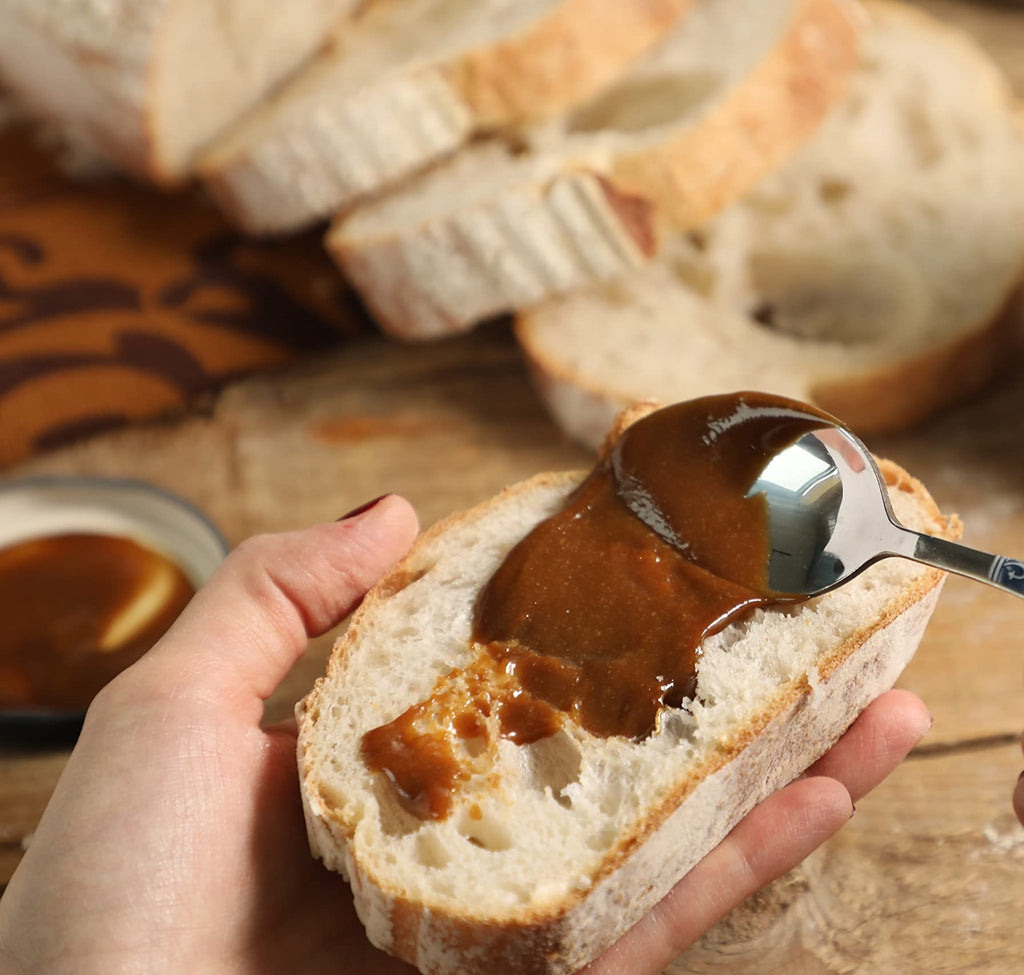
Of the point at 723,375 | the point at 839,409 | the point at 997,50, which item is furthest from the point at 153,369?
the point at 997,50

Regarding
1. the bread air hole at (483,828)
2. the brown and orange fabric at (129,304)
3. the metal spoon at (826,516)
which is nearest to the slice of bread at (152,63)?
the brown and orange fabric at (129,304)

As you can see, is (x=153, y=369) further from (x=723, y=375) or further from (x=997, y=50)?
(x=997, y=50)

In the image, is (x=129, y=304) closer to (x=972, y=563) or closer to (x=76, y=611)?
(x=76, y=611)

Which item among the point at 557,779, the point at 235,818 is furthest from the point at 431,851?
the point at 235,818

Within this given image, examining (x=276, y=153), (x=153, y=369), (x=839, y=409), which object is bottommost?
(x=839, y=409)

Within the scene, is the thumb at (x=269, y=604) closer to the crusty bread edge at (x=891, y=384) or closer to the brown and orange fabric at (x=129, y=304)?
the crusty bread edge at (x=891, y=384)

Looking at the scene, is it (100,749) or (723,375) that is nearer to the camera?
(100,749)

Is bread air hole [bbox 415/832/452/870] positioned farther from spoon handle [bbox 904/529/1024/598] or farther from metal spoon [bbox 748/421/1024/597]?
spoon handle [bbox 904/529/1024/598]
